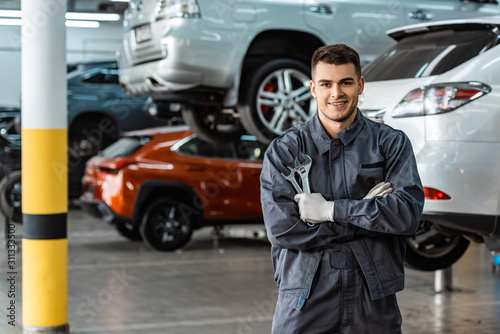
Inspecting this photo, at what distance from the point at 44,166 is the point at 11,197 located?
5.46 meters

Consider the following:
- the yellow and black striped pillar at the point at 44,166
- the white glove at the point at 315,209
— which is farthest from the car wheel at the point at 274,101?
the white glove at the point at 315,209

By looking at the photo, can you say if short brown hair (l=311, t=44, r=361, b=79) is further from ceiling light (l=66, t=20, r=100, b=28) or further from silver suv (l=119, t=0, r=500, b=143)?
ceiling light (l=66, t=20, r=100, b=28)

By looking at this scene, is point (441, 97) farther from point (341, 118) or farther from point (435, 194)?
point (341, 118)

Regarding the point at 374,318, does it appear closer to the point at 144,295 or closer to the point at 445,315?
the point at 445,315

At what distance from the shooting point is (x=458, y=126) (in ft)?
14.2

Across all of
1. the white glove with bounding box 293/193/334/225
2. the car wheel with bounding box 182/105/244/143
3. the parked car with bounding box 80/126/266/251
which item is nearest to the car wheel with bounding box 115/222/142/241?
the parked car with bounding box 80/126/266/251

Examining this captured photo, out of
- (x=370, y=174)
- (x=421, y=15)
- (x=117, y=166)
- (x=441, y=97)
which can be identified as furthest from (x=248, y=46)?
(x=370, y=174)

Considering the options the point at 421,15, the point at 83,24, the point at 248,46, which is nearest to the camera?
the point at 248,46

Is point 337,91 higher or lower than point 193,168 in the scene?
higher

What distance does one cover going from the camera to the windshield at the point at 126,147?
9453mm

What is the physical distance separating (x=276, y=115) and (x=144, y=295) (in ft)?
6.53

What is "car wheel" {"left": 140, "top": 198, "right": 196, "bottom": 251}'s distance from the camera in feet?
30.4

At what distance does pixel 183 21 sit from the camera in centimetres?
626

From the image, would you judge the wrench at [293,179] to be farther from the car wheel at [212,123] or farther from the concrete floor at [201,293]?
the car wheel at [212,123]
